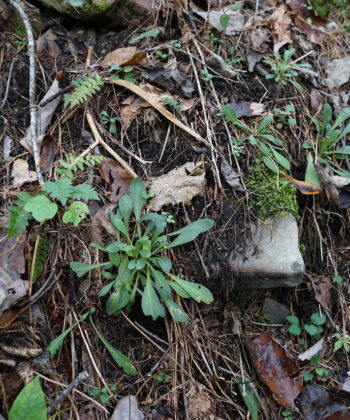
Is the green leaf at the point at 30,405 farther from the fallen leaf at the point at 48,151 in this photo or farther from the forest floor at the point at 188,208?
the fallen leaf at the point at 48,151

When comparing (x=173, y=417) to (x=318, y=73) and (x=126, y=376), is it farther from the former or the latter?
(x=318, y=73)

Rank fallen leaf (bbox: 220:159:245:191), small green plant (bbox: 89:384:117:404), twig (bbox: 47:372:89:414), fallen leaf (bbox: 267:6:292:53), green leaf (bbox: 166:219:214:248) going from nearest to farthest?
1. twig (bbox: 47:372:89:414)
2. small green plant (bbox: 89:384:117:404)
3. green leaf (bbox: 166:219:214:248)
4. fallen leaf (bbox: 220:159:245:191)
5. fallen leaf (bbox: 267:6:292:53)

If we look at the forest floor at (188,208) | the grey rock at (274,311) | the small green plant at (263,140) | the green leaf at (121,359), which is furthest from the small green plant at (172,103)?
the green leaf at (121,359)

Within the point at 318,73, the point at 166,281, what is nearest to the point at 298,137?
the point at 318,73

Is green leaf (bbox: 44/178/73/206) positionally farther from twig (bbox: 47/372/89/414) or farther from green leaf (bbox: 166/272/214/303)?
twig (bbox: 47/372/89/414)

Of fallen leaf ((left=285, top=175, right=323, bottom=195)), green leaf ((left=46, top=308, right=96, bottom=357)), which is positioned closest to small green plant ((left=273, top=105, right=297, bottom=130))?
fallen leaf ((left=285, top=175, right=323, bottom=195))
